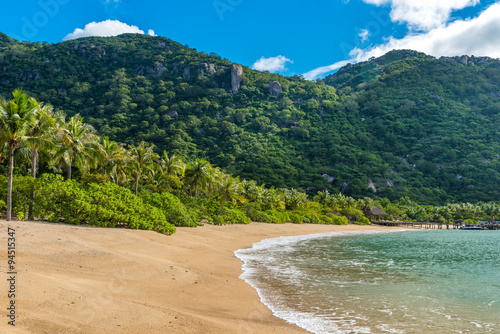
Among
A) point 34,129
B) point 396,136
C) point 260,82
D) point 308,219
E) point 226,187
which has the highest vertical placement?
point 260,82

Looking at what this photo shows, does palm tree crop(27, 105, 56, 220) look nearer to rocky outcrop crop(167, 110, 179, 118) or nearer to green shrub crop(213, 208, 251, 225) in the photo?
green shrub crop(213, 208, 251, 225)

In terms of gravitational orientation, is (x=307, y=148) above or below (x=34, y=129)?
above

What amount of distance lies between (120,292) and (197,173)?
3492 cm

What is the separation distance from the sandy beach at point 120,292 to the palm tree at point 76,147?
41.2 feet

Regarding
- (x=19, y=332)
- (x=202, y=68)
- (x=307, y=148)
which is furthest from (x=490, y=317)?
(x=202, y=68)

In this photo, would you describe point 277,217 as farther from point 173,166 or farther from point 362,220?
→ point 362,220

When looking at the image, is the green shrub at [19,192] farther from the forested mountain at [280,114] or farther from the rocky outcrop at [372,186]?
the rocky outcrop at [372,186]

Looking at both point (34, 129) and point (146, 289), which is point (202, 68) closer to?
point (34, 129)

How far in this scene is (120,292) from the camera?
8.98 metres

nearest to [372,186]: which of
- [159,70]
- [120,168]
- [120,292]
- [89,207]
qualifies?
[120,168]

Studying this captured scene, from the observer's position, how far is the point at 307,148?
13675cm

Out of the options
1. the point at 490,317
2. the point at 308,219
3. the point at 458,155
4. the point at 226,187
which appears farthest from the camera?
the point at 458,155

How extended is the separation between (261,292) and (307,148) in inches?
5053

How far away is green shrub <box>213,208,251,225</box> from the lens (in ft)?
128
